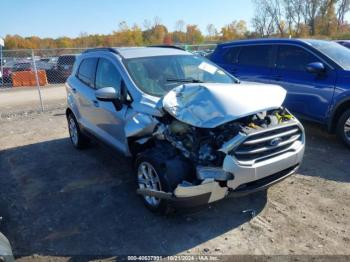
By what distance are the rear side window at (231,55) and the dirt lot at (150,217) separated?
2932 mm

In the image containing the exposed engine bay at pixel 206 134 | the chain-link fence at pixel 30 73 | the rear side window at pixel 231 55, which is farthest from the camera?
the chain-link fence at pixel 30 73

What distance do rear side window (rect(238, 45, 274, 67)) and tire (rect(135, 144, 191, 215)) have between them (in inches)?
163

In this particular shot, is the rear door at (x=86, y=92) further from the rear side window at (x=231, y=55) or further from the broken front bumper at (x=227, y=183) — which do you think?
the rear side window at (x=231, y=55)

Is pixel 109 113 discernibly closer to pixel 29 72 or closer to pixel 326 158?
pixel 326 158

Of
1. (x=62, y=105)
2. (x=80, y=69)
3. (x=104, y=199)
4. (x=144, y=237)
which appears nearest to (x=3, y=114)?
(x=62, y=105)

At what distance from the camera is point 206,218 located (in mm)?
4020

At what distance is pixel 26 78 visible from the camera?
20.4 m

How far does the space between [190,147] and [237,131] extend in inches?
20.1

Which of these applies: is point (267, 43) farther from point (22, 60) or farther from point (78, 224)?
point (22, 60)

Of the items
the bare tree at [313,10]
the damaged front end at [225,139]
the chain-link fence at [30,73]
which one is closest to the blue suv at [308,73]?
the damaged front end at [225,139]

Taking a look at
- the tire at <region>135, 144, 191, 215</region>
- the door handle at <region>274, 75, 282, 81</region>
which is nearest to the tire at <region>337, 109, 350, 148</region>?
the door handle at <region>274, 75, 282, 81</region>

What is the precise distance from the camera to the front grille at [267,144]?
140 inches

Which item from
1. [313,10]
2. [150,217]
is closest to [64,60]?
[150,217]

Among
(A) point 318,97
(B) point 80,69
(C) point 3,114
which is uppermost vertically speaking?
(B) point 80,69
